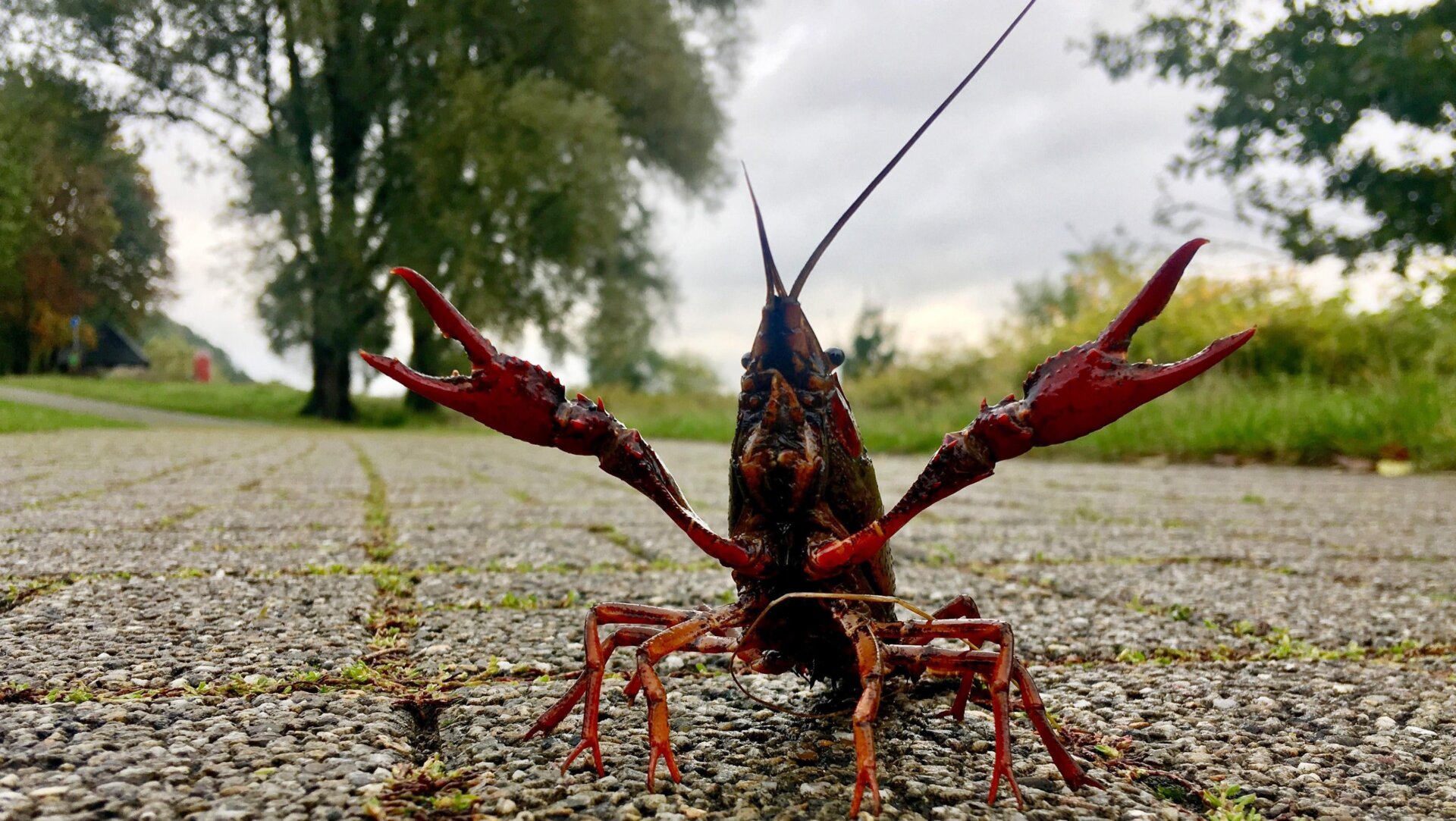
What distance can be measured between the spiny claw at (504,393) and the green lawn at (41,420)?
43.3 ft

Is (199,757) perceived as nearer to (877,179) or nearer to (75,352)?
(877,179)

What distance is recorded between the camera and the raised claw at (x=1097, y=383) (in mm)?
1277

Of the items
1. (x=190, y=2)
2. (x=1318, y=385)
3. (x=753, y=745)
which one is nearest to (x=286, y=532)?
(x=753, y=745)

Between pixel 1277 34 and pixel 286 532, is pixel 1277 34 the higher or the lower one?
the higher one

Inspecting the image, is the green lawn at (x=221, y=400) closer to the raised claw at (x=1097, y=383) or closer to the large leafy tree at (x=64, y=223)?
the large leafy tree at (x=64, y=223)

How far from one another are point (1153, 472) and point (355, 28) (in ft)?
75.8

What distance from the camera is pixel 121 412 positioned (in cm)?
2248

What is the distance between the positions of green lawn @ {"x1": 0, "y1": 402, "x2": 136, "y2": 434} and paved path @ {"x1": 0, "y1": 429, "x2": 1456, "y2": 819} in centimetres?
1026

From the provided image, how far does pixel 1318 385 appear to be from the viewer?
12.1 metres

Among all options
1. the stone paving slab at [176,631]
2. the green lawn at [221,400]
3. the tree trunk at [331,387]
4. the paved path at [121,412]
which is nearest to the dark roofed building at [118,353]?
the green lawn at [221,400]

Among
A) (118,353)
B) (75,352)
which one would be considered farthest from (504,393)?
(118,353)

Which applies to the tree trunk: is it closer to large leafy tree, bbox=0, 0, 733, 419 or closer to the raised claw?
large leafy tree, bbox=0, 0, 733, 419

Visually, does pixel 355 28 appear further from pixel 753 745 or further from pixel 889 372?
pixel 753 745

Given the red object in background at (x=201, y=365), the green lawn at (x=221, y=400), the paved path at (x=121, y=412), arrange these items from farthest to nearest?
the red object in background at (x=201, y=365) → the green lawn at (x=221, y=400) → the paved path at (x=121, y=412)
